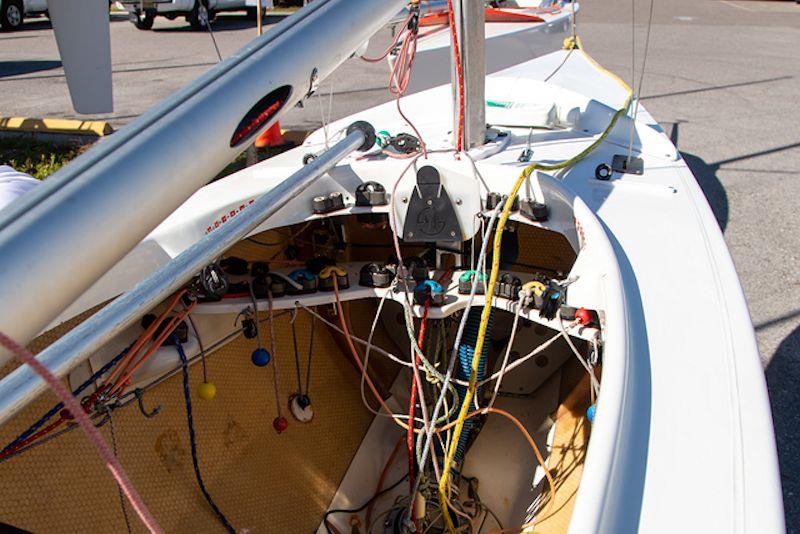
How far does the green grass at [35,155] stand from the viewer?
17.8ft

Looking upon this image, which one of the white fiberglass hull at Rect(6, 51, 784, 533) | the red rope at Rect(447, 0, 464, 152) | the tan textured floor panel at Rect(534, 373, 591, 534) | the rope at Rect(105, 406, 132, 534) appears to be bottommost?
the tan textured floor panel at Rect(534, 373, 591, 534)

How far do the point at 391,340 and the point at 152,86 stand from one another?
680 centimetres

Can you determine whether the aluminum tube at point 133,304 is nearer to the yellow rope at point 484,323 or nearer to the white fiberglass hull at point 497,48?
the yellow rope at point 484,323

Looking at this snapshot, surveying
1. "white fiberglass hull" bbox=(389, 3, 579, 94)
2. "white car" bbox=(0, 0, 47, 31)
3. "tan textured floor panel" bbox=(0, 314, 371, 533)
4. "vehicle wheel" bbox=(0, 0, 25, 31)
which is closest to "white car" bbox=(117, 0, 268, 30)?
"white car" bbox=(0, 0, 47, 31)

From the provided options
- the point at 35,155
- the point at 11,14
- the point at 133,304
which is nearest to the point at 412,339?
the point at 133,304

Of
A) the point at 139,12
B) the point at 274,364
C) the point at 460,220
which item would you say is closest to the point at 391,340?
the point at 274,364

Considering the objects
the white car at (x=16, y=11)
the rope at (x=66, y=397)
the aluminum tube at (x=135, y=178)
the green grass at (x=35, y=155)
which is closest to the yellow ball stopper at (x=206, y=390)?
the aluminum tube at (x=135, y=178)

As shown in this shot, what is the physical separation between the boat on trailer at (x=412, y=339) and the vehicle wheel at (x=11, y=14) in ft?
41.6

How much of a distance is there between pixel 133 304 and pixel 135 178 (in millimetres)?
377

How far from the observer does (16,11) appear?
13734 mm

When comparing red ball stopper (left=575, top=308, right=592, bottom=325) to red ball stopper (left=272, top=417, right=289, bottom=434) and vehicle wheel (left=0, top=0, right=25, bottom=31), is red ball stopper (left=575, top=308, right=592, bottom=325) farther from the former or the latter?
vehicle wheel (left=0, top=0, right=25, bottom=31)

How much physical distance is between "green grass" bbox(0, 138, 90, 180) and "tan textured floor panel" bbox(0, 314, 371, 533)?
3.30 metres

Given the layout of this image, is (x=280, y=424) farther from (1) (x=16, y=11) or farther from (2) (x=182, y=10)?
(1) (x=16, y=11)

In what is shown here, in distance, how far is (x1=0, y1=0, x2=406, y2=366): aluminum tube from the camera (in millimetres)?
811
